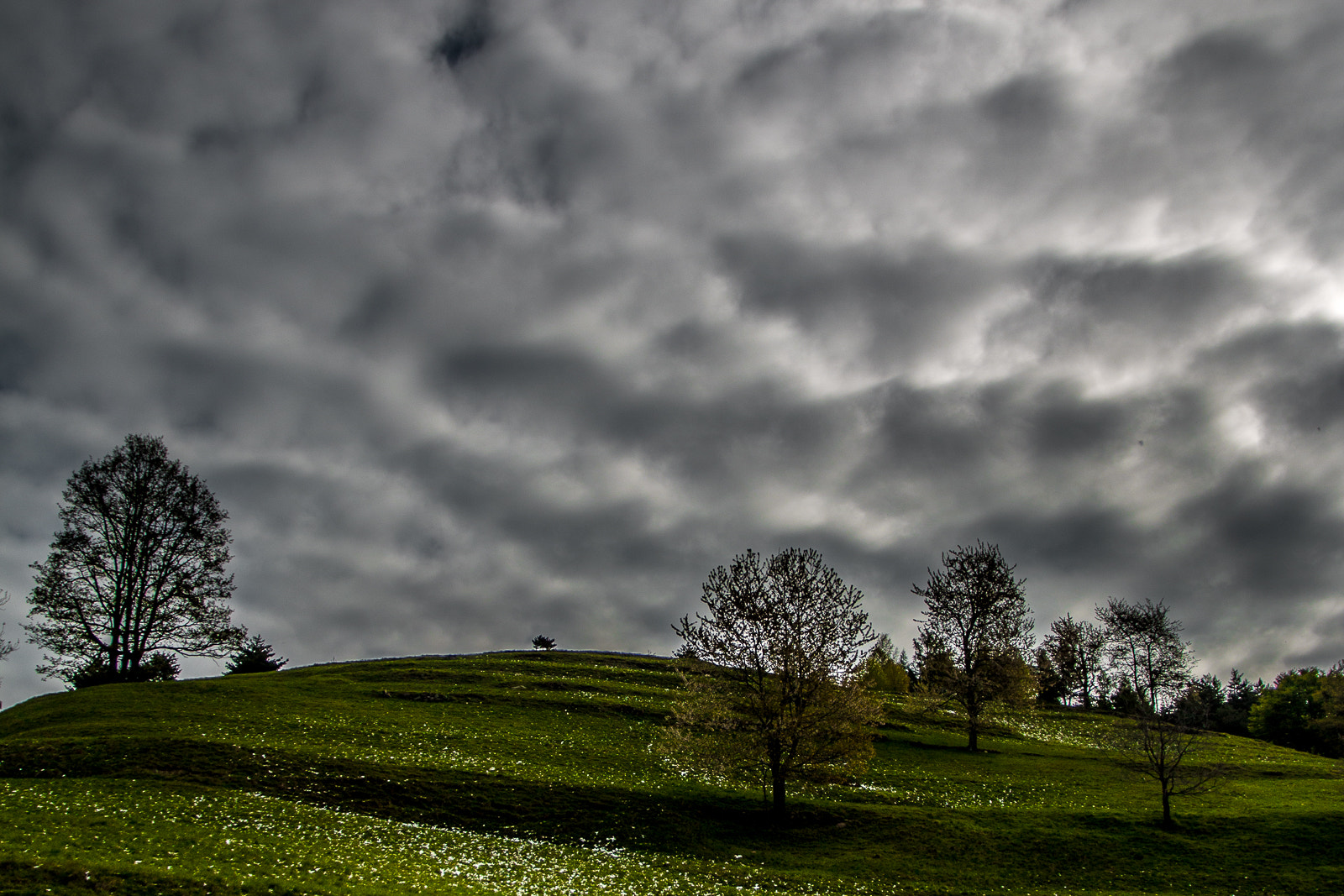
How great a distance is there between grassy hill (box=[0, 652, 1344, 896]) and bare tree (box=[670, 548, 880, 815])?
9.09ft

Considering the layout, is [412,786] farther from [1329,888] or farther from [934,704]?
[934,704]

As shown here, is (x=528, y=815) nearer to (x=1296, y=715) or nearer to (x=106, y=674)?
(x=106, y=674)

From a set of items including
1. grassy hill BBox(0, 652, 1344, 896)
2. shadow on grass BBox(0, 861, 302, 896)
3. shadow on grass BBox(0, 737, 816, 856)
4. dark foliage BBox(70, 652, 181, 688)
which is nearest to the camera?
shadow on grass BBox(0, 861, 302, 896)

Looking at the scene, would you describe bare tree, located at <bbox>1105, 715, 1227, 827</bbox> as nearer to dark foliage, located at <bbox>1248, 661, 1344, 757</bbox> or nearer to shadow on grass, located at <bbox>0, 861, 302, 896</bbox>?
shadow on grass, located at <bbox>0, 861, 302, 896</bbox>

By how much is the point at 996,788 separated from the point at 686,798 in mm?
20157

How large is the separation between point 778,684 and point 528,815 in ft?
47.0

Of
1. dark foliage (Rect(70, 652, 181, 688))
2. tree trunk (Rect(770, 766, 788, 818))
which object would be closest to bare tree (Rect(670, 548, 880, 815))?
tree trunk (Rect(770, 766, 788, 818))

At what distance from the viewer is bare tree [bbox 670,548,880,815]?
3512cm

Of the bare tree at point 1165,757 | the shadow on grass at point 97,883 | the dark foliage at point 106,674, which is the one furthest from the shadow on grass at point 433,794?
the dark foliage at point 106,674

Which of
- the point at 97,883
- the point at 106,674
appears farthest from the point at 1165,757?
the point at 106,674

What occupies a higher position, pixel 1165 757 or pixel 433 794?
pixel 1165 757

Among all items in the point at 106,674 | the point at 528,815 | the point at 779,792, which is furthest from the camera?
the point at 106,674

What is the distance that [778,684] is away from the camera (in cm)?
3672

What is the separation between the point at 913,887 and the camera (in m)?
25.8
